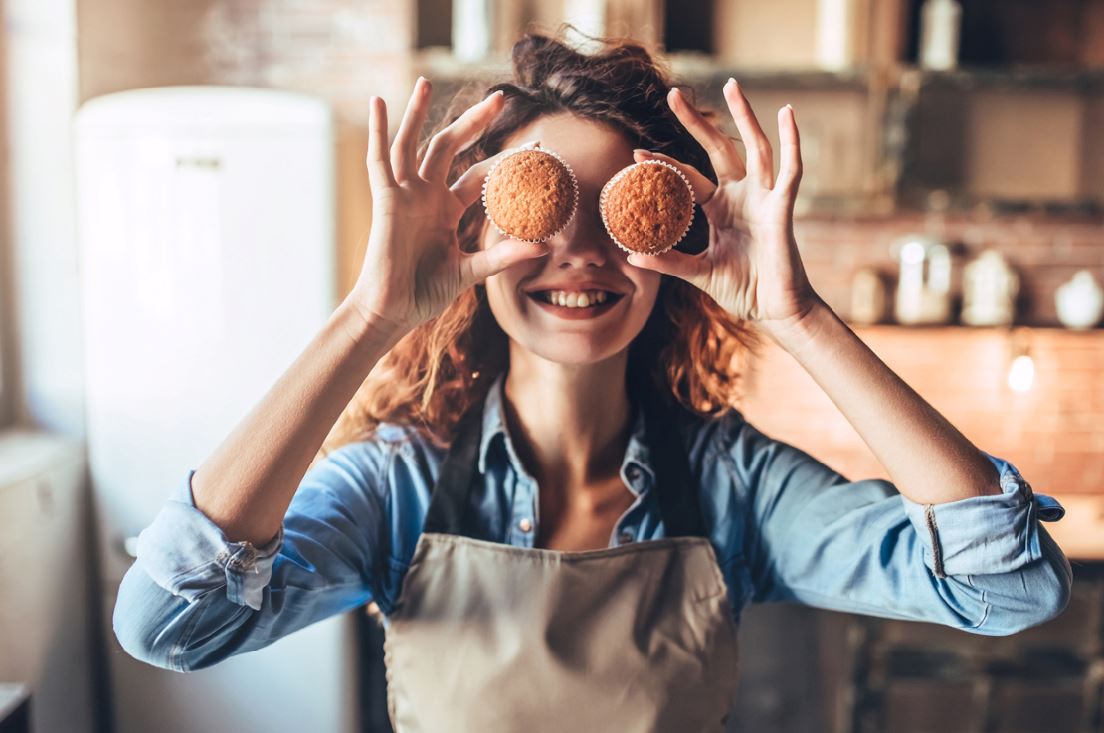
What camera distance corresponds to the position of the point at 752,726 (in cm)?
263

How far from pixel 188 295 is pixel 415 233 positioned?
1.69 m

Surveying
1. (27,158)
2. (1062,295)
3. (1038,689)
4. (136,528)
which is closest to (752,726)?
(1038,689)

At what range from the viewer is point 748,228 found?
42.2 inches

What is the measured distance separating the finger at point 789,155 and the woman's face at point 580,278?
0.69 ft

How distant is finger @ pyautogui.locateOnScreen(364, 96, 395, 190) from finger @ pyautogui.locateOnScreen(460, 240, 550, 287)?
0.13 metres

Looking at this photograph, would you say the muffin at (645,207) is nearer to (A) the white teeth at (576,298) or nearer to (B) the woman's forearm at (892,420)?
(A) the white teeth at (576,298)

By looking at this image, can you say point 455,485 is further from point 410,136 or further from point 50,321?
point 50,321

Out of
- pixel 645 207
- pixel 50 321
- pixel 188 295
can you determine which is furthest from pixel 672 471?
pixel 50 321

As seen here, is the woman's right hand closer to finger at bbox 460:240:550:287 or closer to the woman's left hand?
finger at bbox 460:240:550:287

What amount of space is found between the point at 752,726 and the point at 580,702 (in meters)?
1.76

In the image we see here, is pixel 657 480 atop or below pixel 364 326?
below

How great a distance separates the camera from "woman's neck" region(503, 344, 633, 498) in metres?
1.26

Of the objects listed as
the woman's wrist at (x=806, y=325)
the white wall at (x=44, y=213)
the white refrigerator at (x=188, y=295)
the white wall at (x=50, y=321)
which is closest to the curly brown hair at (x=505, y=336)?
the woman's wrist at (x=806, y=325)

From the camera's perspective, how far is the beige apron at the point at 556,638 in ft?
3.59
